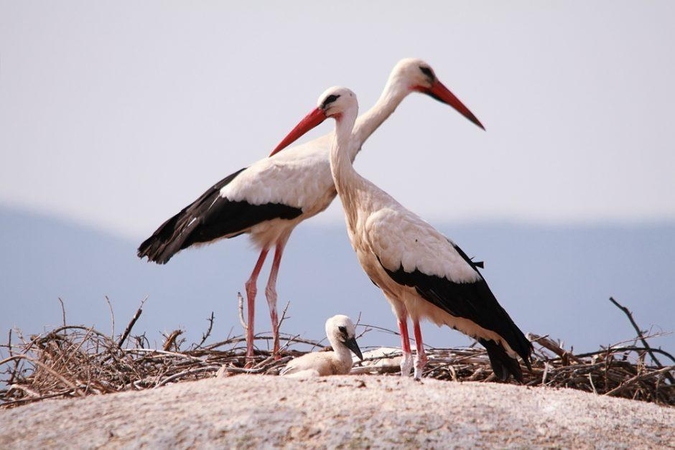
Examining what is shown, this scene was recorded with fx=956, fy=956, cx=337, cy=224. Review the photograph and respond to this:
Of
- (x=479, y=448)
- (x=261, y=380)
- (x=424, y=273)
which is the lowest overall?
(x=479, y=448)

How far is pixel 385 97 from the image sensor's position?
7414 millimetres

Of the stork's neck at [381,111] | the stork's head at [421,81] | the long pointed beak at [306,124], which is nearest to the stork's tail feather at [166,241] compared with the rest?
the long pointed beak at [306,124]

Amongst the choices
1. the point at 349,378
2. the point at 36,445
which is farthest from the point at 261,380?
the point at 36,445

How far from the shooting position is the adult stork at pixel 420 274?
218 inches

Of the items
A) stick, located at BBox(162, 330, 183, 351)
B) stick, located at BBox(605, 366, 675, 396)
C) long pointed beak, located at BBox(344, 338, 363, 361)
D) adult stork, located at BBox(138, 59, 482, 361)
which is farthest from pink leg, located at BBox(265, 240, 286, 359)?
stick, located at BBox(605, 366, 675, 396)

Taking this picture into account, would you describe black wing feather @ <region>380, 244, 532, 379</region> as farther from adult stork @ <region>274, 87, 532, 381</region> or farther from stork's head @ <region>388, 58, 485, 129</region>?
stork's head @ <region>388, 58, 485, 129</region>

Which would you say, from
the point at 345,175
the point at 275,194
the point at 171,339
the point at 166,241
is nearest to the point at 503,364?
the point at 345,175

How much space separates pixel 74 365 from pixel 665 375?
11.8ft

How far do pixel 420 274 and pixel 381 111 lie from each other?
7.05ft

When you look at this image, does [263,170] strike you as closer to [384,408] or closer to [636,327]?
[636,327]

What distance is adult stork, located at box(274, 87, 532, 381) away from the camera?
5.54 meters

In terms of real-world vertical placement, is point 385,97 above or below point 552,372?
above

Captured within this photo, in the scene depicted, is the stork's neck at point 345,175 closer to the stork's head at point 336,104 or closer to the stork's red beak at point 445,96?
the stork's head at point 336,104

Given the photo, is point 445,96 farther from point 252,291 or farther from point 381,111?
point 252,291
